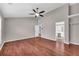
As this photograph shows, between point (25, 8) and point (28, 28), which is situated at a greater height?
point (25, 8)

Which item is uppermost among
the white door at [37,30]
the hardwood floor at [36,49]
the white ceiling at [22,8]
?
the white ceiling at [22,8]

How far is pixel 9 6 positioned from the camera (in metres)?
2.01

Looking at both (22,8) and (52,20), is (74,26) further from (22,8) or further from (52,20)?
(22,8)

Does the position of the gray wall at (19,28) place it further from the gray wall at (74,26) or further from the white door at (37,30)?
the gray wall at (74,26)

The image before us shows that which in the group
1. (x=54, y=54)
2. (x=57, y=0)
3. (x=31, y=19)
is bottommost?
(x=54, y=54)

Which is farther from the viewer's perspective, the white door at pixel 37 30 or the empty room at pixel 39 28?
the white door at pixel 37 30

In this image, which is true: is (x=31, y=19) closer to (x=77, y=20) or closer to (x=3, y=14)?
(x=3, y=14)

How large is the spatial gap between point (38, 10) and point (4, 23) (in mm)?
543

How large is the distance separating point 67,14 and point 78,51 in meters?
0.57

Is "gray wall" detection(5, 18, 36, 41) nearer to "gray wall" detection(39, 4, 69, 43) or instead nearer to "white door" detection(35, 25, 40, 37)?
"white door" detection(35, 25, 40, 37)

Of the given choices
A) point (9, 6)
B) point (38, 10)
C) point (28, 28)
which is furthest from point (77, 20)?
point (9, 6)

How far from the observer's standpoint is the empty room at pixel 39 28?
2004mm

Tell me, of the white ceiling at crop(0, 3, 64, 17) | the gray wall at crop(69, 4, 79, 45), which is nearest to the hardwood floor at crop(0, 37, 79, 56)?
the gray wall at crop(69, 4, 79, 45)

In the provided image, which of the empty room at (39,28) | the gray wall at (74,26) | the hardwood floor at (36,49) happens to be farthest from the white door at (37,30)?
the gray wall at (74,26)
